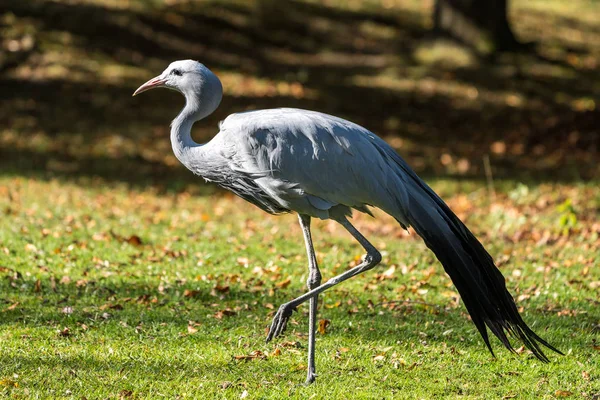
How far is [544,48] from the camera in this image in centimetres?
1936

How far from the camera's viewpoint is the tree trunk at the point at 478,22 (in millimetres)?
17673

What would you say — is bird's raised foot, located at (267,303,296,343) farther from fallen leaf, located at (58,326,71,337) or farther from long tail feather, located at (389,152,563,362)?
fallen leaf, located at (58,326,71,337)

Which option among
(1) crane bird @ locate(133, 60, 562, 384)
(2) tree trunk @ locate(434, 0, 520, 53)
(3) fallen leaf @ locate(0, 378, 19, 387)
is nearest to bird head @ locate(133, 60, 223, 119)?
(1) crane bird @ locate(133, 60, 562, 384)

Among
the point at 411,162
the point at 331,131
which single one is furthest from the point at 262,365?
the point at 411,162

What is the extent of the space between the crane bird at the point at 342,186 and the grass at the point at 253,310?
1.55 feet

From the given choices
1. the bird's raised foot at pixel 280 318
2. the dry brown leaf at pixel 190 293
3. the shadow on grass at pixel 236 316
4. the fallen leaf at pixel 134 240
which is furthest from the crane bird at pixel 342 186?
the fallen leaf at pixel 134 240

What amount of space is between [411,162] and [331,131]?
29.4ft

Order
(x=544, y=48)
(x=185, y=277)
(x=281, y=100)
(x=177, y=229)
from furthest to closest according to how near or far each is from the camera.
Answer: (x=544, y=48)
(x=281, y=100)
(x=177, y=229)
(x=185, y=277)

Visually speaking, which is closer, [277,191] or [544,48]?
[277,191]

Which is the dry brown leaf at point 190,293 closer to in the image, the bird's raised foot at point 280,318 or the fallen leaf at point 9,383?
the bird's raised foot at point 280,318

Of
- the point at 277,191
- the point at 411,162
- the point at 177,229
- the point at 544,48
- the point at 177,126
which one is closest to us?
the point at 277,191

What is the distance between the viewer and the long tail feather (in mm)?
5250

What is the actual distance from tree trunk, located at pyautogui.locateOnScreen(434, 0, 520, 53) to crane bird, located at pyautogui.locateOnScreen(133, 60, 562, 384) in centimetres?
1305

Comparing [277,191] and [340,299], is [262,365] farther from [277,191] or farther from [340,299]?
[340,299]
